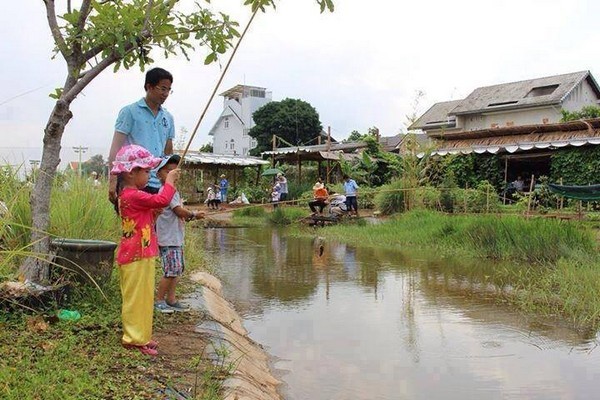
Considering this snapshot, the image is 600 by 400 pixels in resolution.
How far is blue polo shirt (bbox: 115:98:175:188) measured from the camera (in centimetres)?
395

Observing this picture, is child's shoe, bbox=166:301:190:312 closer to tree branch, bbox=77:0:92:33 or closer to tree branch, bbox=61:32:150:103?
tree branch, bbox=61:32:150:103

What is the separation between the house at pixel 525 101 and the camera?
3059cm

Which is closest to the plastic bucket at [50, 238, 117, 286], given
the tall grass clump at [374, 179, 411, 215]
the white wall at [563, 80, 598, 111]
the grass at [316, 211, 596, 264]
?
the grass at [316, 211, 596, 264]

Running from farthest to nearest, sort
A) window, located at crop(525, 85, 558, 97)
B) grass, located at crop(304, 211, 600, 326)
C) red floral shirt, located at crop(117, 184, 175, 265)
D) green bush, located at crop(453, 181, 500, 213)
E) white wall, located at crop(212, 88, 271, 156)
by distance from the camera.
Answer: white wall, located at crop(212, 88, 271, 156)
window, located at crop(525, 85, 558, 97)
green bush, located at crop(453, 181, 500, 213)
grass, located at crop(304, 211, 600, 326)
red floral shirt, located at crop(117, 184, 175, 265)

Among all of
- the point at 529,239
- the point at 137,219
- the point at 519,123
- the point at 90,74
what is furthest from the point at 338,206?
the point at 519,123

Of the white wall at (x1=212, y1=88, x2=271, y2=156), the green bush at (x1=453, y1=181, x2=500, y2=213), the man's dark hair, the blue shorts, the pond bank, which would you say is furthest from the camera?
the white wall at (x1=212, y1=88, x2=271, y2=156)

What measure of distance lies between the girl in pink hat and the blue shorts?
76cm

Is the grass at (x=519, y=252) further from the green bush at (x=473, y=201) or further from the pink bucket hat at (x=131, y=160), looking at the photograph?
the pink bucket hat at (x=131, y=160)

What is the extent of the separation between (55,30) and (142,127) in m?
0.83

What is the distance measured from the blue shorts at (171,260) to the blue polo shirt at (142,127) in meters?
0.48

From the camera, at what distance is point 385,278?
295 inches

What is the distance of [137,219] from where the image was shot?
3.32 m

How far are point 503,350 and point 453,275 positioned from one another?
325 centimetres

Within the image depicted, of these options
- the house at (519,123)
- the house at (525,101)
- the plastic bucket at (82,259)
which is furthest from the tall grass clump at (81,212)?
the house at (525,101)
